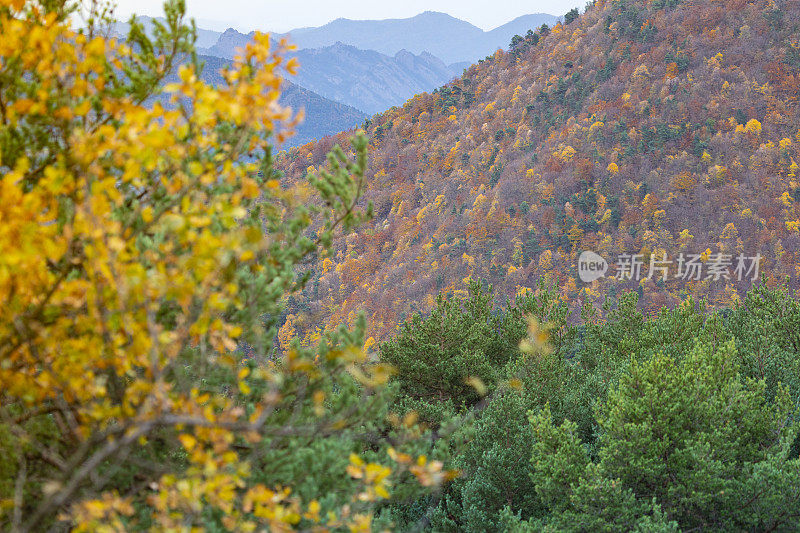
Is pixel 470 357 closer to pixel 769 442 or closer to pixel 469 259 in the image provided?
pixel 769 442

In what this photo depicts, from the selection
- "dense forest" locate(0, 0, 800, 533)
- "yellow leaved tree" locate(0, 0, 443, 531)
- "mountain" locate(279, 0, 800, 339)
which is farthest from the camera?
"mountain" locate(279, 0, 800, 339)

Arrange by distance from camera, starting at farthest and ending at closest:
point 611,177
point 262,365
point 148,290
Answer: point 611,177, point 262,365, point 148,290

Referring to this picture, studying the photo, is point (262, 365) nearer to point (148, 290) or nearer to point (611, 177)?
point (148, 290)

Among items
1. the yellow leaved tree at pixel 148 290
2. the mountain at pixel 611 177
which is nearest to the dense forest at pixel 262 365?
the yellow leaved tree at pixel 148 290

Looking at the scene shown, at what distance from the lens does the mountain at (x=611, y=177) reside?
50.0 m

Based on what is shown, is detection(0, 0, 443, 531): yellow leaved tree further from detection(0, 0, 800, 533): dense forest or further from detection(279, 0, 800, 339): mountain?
detection(279, 0, 800, 339): mountain

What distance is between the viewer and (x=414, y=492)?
4484mm

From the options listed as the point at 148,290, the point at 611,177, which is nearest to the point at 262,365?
the point at 148,290

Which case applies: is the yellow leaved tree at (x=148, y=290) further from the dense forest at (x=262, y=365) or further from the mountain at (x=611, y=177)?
the mountain at (x=611, y=177)

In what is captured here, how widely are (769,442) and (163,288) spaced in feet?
35.3

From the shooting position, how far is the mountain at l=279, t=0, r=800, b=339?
164 feet

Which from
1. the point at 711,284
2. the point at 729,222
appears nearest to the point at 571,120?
the point at 729,222

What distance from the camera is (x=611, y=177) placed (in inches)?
2283

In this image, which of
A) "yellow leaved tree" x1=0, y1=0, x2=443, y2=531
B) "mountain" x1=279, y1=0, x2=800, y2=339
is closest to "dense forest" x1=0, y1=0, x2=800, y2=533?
"yellow leaved tree" x1=0, y1=0, x2=443, y2=531
